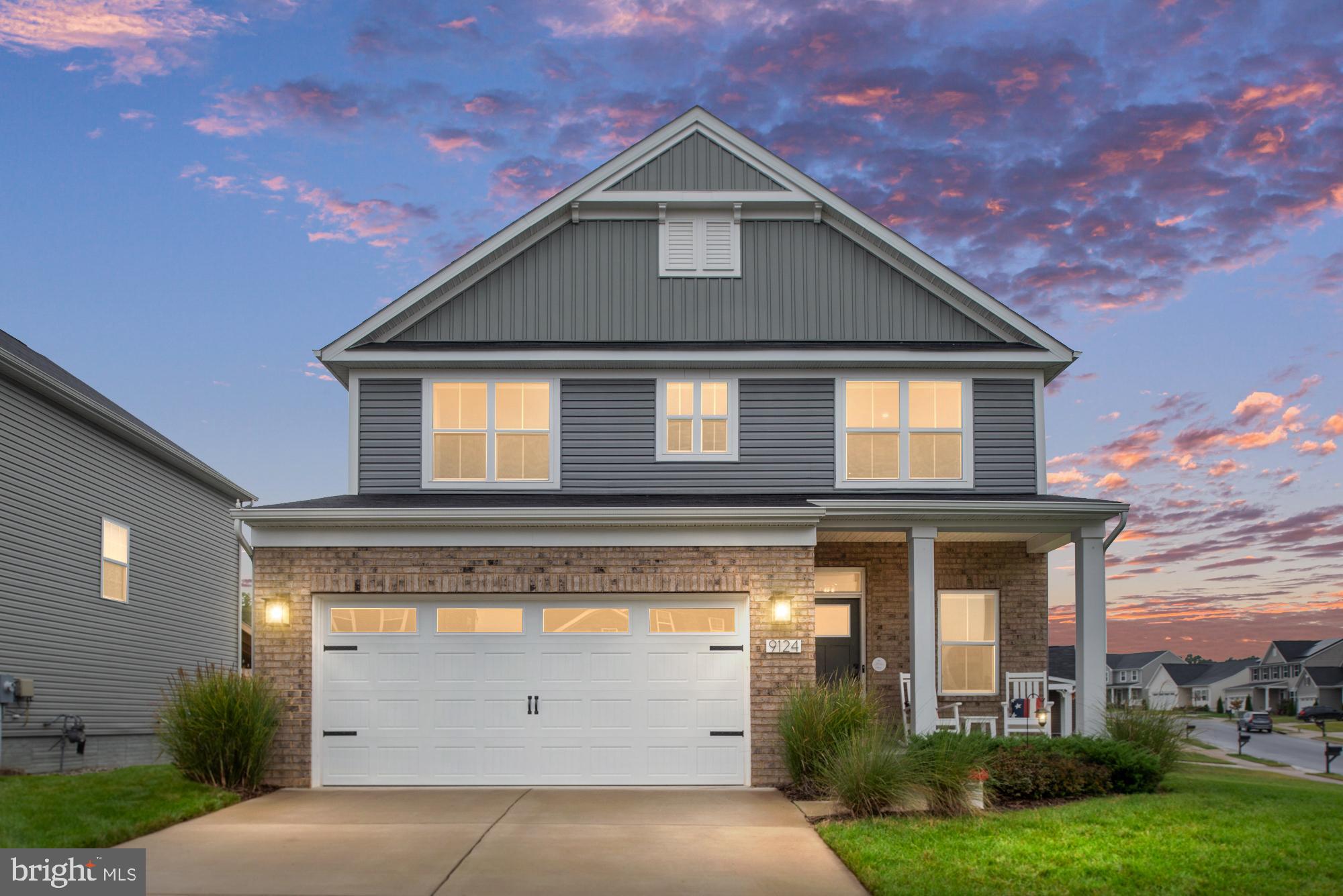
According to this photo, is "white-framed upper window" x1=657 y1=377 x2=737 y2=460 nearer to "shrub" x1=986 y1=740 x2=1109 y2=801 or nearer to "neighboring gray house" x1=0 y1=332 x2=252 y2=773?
"shrub" x1=986 y1=740 x2=1109 y2=801

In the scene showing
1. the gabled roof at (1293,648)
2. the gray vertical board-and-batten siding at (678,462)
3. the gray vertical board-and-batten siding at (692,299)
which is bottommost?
the gabled roof at (1293,648)

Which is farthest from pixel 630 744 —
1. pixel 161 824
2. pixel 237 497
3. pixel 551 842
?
pixel 237 497

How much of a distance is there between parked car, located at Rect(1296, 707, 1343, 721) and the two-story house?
183 ft

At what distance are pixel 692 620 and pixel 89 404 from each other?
980 centimetres

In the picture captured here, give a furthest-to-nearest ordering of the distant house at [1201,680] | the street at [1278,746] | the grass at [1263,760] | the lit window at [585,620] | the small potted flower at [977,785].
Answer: the distant house at [1201,680] → the street at [1278,746] → the grass at [1263,760] → the lit window at [585,620] → the small potted flower at [977,785]

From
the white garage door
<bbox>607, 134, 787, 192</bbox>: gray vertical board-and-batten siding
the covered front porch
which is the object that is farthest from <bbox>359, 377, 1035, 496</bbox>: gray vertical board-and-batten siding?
<bbox>607, 134, 787, 192</bbox>: gray vertical board-and-batten siding

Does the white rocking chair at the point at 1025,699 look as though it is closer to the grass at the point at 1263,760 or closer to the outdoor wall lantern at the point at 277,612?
the outdoor wall lantern at the point at 277,612

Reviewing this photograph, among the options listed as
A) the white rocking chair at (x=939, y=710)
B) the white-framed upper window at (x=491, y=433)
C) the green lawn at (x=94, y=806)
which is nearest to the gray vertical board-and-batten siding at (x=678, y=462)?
the white-framed upper window at (x=491, y=433)

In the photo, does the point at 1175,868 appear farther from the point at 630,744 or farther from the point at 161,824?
the point at 161,824

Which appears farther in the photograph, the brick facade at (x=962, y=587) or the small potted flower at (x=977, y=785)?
the brick facade at (x=962, y=587)

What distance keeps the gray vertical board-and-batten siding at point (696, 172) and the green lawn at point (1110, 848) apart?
9826 mm

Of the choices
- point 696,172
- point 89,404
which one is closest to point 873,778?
point 696,172

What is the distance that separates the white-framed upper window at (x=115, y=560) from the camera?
771 inches

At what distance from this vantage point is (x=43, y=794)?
41.3 ft
